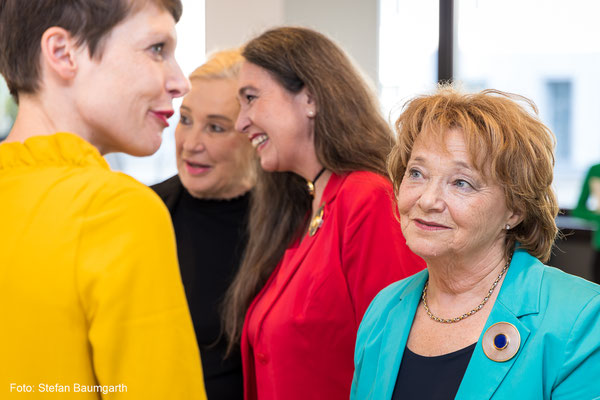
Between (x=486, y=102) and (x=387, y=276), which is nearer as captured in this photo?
(x=486, y=102)

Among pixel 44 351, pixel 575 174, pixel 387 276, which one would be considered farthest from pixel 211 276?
pixel 575 174

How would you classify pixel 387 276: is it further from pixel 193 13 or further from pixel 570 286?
pixel 193 13

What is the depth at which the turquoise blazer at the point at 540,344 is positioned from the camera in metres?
1.39

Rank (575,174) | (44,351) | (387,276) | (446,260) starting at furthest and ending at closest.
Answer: (575,174), (387,276), (446,260), (44,351)

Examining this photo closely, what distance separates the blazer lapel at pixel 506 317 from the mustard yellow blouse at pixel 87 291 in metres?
0.69

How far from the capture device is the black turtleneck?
2373 millimetres

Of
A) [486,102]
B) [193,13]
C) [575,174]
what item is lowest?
[575,174]

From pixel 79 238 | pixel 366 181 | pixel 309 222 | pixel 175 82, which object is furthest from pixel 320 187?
pixel 79 238

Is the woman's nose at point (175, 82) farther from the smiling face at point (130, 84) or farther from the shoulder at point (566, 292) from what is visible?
the shoulder at point (566, 292)

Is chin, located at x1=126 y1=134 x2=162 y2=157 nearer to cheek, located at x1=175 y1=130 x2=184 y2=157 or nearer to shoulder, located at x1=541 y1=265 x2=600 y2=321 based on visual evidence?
shoulder, located at x1=541 y1=265 x2=600 y2=321

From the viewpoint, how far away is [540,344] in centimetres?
143

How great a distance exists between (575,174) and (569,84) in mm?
736

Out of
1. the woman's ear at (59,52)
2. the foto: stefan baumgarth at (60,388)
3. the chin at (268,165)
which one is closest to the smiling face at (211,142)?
the chin at (268,165)

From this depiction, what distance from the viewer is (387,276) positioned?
2.00 meters
